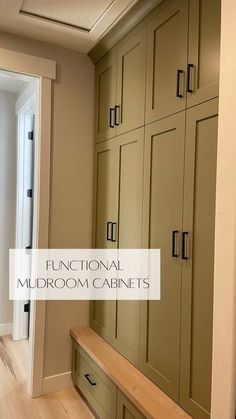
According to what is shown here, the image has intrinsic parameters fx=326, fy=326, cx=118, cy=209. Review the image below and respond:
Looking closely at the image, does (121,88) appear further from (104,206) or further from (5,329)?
(5,329)

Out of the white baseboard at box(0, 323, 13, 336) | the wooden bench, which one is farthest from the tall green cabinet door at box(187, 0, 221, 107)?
the white baseboard at box(0, 323, 13, 336)

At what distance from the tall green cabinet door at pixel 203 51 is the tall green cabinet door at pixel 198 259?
0.21 ft

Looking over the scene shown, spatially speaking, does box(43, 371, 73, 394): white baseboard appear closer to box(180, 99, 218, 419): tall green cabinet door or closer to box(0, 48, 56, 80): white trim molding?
box(180, 99, 218, 419): tall green cabinet door

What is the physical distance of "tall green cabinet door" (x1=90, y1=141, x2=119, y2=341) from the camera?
226cm

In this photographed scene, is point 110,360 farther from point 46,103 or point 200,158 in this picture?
point 46,103

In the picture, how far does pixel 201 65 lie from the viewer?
147 cm

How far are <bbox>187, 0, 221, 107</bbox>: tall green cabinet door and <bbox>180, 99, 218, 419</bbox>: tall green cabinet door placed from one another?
65 millimetres

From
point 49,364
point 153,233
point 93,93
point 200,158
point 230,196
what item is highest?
point 93,93

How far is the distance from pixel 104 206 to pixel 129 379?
1135 millimetres

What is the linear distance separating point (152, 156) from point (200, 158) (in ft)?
1.32

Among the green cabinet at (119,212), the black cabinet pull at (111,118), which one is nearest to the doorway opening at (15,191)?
the green cabinet at (119,212)

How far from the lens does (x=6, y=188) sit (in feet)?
11.3

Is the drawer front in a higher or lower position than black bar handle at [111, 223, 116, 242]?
lower

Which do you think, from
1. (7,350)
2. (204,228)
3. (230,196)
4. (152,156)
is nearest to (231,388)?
(230,196)
